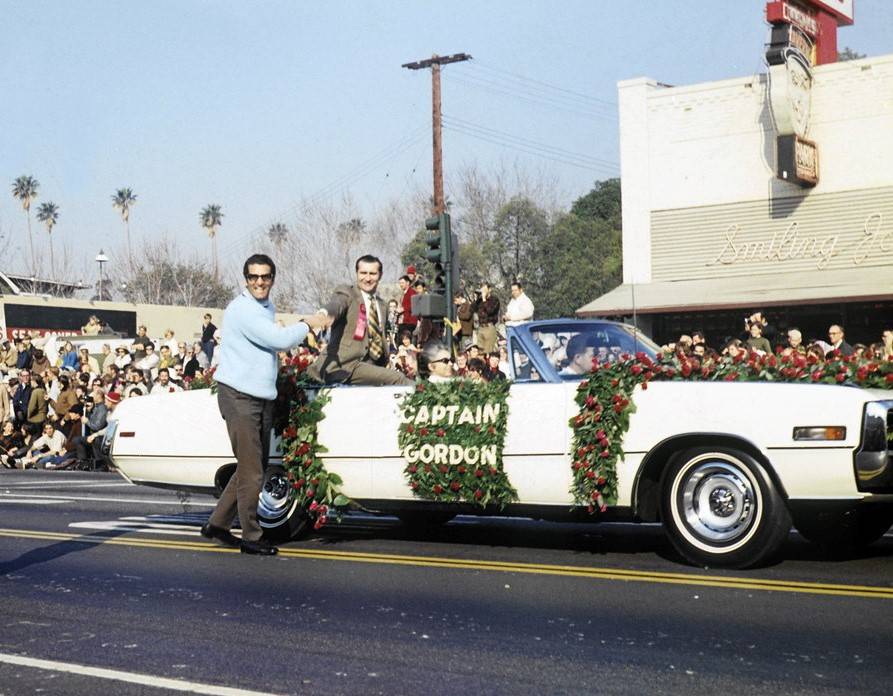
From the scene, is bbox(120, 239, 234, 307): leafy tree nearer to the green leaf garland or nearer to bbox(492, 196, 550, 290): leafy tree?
bbox(492, 196, 550, 290): leafy tree

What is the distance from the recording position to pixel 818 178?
99.8ft

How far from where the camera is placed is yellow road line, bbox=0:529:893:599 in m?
6.98

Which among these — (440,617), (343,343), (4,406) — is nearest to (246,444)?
(343,343)

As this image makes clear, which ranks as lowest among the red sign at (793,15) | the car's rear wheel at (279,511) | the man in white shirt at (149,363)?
the car's rear wheel at (279,511)

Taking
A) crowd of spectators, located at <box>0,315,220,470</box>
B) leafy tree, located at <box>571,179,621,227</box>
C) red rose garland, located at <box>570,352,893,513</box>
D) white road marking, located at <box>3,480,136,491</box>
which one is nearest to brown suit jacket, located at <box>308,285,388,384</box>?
red rose garland, located at <box>570,352,893,513</box>

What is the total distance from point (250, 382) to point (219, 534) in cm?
123

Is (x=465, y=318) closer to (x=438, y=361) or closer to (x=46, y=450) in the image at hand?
(x=46, y=450)

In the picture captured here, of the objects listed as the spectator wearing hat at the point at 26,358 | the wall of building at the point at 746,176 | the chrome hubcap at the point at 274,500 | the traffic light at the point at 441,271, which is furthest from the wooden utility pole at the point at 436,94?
the chrome hubcap at the point at 274,500

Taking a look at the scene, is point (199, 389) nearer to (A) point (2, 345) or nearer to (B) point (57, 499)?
(B) point (57, 499)

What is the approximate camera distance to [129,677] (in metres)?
5.35

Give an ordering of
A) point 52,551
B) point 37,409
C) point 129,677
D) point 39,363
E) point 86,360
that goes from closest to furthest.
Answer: point 129,677 → point 52,551 → point 37,409 → point 39,363 → point 86,360

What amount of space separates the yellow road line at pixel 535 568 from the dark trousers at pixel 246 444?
385mm

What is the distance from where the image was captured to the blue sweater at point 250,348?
8.93 meters

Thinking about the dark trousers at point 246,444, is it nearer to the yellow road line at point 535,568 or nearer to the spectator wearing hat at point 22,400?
the yellow road line at point 535,568
